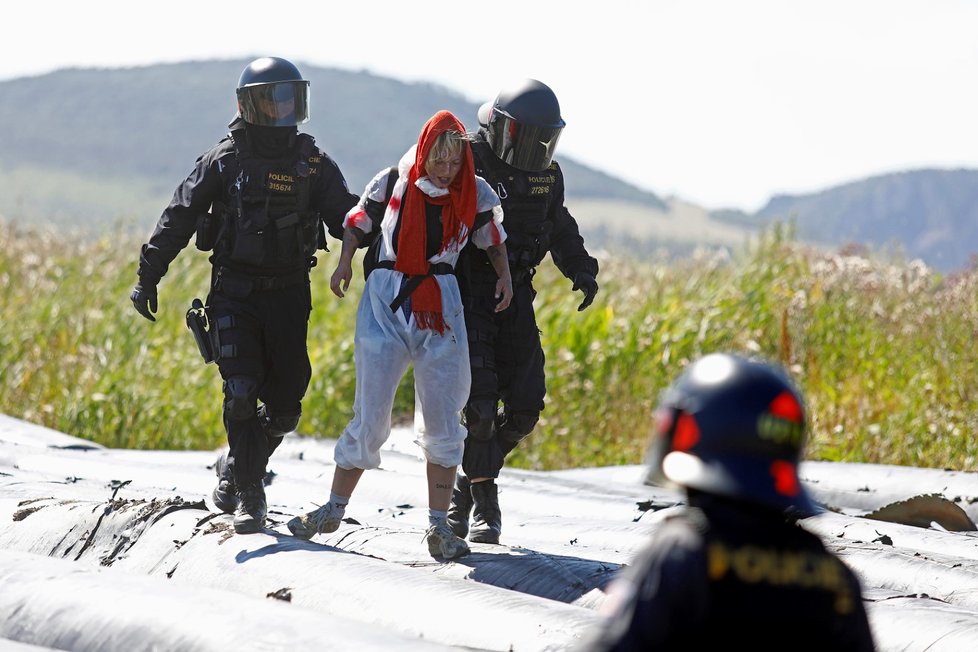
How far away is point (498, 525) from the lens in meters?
5.47

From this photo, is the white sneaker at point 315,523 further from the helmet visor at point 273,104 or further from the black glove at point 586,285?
the helmet visor at point 273,104

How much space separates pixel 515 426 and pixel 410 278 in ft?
2.97

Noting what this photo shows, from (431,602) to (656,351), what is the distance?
6.25 meters

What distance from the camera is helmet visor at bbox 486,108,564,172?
5332 mm

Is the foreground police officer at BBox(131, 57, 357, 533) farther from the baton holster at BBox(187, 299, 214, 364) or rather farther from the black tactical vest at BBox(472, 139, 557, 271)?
the black tactical vest at BBox(472, 139, 557, 271)

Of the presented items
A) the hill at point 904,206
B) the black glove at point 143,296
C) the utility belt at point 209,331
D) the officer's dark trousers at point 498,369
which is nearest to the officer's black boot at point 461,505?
the officer's dark trousers at point 498,369

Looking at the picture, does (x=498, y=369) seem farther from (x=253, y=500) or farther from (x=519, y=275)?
(x=253, y=500)

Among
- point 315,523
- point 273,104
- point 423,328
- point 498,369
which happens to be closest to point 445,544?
point 315,523

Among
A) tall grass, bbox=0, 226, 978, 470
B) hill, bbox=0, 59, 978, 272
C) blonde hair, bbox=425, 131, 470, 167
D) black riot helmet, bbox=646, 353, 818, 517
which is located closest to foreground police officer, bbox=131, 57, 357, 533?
blonde hair, bbox=425, 131, 470, 167

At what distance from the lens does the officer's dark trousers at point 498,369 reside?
5.27m

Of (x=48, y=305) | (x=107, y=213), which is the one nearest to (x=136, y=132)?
(x=107, y=213)

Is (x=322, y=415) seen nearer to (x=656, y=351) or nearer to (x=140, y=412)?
(x=140, y=412)

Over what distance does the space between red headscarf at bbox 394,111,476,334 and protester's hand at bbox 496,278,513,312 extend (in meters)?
0.31

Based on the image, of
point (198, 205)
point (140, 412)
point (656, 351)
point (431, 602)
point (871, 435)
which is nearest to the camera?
point (431, 602)
